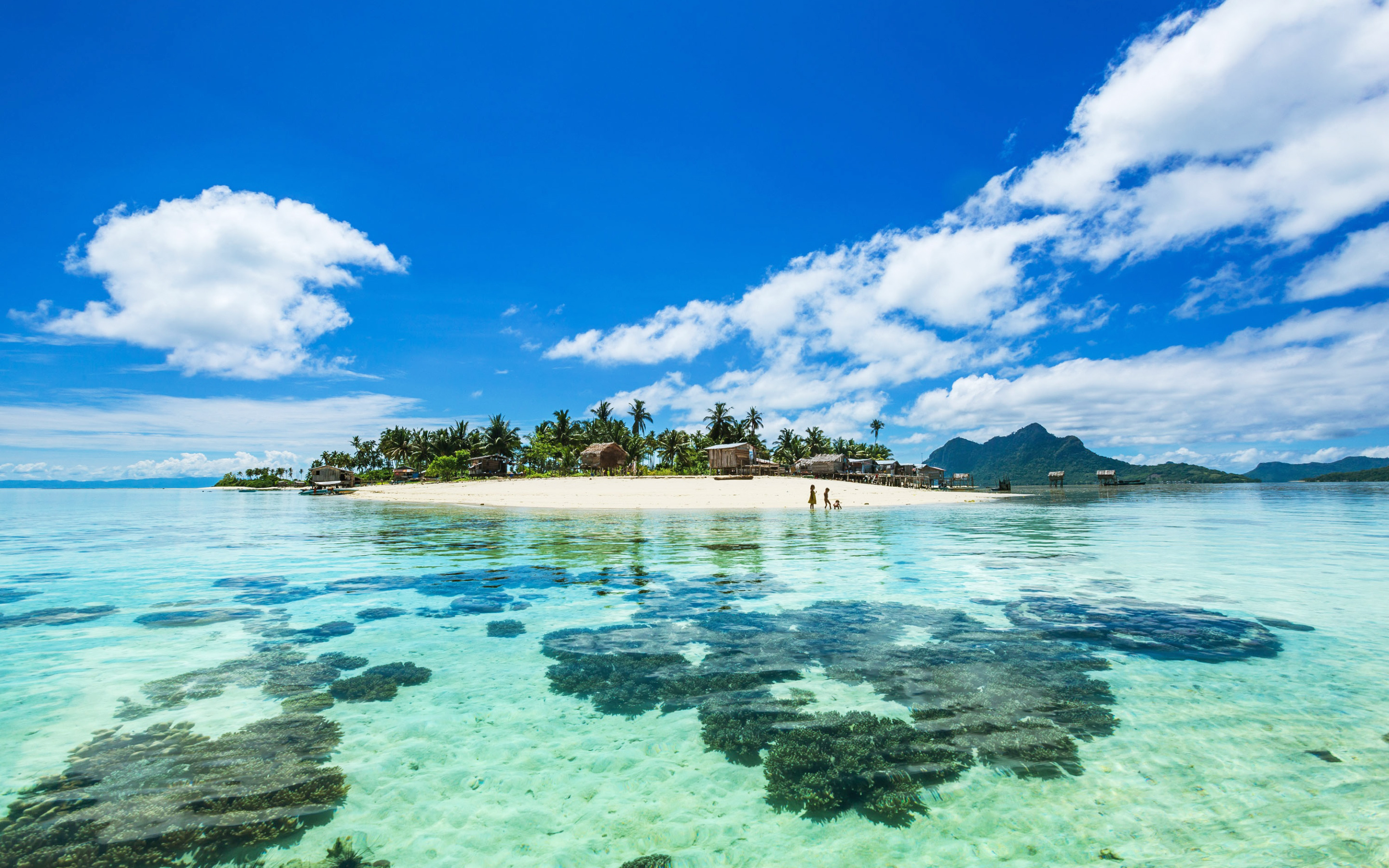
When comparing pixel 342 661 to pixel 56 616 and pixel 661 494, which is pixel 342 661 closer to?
pixel 56 616

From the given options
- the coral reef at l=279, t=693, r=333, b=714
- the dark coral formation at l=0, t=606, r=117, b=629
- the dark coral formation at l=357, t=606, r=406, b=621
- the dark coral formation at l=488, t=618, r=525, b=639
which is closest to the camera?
the coral reef at l=279, t=693, r=333, b=714

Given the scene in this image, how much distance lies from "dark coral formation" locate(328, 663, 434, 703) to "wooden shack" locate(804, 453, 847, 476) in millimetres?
79472

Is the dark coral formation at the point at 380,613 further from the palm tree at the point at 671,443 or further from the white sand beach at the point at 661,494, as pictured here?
the palm tree at the point at 671,443

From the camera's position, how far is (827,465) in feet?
282

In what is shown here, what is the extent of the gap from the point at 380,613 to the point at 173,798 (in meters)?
7.84

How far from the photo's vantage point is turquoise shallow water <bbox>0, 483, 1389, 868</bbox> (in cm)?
485

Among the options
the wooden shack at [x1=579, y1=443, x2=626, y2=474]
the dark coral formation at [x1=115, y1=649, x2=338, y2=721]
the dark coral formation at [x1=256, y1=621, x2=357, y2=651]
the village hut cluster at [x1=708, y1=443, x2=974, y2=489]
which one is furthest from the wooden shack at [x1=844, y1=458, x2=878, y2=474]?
the dark coral formation at [x1=115, y1=649, x2=338, y2=721]

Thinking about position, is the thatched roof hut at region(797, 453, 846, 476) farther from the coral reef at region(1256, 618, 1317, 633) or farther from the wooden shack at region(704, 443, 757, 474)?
the coral reef at region(1256, 618, 1317, 633)

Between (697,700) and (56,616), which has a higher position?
(697,700)

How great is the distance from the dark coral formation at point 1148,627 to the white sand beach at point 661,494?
111 feet

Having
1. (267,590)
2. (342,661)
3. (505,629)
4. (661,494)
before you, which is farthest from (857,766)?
(661,494)

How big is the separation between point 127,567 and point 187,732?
741 inches

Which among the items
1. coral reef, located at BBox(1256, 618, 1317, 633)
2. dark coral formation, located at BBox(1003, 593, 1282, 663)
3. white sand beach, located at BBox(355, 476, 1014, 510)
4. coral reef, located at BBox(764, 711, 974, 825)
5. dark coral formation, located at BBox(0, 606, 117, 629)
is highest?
white sand beach, located at BBox(355, 476, 1014, 510)

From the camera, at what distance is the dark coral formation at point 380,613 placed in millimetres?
12422
